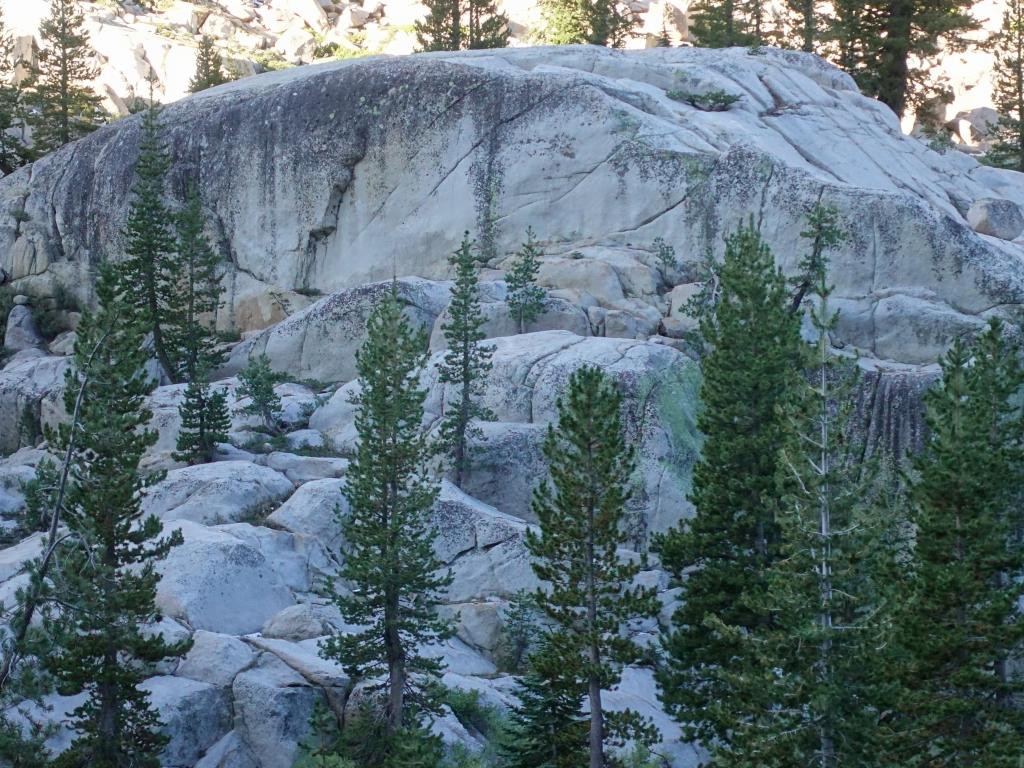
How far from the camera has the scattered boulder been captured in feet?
185

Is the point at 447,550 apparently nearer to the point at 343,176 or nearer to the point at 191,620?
the point at 191,620

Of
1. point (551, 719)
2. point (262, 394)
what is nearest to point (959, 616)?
point (551, 719)

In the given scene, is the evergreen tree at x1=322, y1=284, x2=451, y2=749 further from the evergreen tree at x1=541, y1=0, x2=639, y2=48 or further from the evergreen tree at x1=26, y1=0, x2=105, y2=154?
the evergreen tree at x1=541, y1=0, x2=639, y2=48

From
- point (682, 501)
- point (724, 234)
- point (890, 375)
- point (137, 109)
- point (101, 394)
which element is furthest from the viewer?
point (137, 109)

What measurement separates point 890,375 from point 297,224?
30.2 m

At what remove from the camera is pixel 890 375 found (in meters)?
46.1

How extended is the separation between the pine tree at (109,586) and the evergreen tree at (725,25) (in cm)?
5188

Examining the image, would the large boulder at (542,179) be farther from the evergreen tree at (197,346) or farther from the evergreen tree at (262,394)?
the evergreen tree at (262,394)

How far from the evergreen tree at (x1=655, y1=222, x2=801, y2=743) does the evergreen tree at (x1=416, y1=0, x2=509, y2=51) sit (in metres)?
49.2

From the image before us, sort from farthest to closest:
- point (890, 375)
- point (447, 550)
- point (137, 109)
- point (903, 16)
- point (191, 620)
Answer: point (137, 109) → point (903, 16) → point (890, 375) → point (447, 550) → point (191, 620)

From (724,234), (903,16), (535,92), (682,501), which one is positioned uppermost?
(903,16)

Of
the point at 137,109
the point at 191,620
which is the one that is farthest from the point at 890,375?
the point at 137,109

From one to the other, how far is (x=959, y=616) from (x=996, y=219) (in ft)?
110

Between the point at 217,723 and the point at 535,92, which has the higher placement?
the point at 535,92
